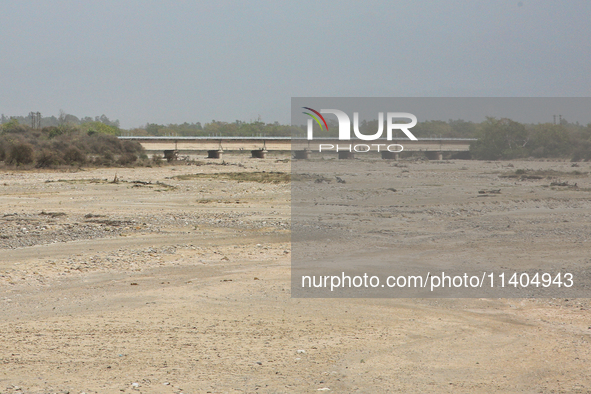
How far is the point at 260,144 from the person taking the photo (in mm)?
82500

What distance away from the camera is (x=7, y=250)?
13.6 m

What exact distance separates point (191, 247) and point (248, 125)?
413 ft

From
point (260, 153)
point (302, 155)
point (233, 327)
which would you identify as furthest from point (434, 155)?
point (233, 327)

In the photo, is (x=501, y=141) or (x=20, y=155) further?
(x=501, y=141)

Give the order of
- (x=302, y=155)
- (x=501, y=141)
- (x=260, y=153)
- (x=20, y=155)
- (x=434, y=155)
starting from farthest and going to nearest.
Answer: (x=260, y=153) → (x=434, y=155) → (x=302, y=155) → (x=501, y=141) → (x=20, y=155)

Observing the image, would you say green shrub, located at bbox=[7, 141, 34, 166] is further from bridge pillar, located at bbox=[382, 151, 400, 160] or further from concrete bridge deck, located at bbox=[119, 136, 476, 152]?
bridge pillar, located at bbox=[382, 151, 400, 160]

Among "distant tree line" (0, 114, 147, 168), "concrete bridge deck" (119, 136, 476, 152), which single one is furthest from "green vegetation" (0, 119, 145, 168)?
"concrete bridge deck" (119, 136, 476, 152)

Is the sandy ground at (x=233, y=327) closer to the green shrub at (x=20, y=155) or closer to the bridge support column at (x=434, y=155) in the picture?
the green shrub at (x=20, y=155)

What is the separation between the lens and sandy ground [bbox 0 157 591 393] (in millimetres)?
6387

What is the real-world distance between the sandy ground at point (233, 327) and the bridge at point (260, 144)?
180ft

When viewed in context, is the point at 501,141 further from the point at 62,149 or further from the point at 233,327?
the point at 233,327

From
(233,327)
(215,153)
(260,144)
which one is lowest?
(233,327)

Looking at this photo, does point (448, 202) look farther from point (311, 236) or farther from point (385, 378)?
point (385, 378)

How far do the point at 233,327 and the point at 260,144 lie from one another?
74.9 metres
